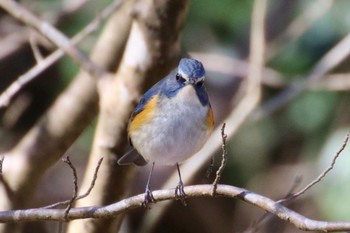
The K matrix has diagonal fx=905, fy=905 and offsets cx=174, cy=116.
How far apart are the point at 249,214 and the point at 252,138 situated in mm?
1078

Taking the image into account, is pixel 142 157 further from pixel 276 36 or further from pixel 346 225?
pixel 276 36

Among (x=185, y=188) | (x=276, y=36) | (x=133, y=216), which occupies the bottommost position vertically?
(x=133, y=216)

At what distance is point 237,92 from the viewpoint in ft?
27.5

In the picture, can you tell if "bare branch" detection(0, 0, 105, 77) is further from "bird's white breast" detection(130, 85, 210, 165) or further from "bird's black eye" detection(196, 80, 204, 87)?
"bird's black eye" detection(196, 80, 204, 87)

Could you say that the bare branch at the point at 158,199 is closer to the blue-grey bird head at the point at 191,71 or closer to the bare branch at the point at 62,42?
the blue-grey bird head at the point at 191,71

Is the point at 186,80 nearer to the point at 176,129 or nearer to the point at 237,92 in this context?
the point at 176,129

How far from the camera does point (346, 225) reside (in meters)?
3.27

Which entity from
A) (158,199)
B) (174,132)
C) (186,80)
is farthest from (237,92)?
(158,199)

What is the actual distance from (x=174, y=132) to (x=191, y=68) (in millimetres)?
369

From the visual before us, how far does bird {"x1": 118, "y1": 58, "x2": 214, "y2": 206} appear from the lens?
14.5 ft

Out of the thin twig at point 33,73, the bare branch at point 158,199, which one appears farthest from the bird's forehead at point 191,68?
the thin twig at point 33,73

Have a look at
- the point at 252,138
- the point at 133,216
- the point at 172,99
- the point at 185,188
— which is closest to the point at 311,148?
the point at 252,138

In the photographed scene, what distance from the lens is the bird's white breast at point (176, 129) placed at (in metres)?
4.43

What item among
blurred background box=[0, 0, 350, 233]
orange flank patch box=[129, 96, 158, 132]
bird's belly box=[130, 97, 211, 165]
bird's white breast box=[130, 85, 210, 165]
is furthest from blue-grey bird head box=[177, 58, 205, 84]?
blurred background box=[0, 0, 350, 233]
